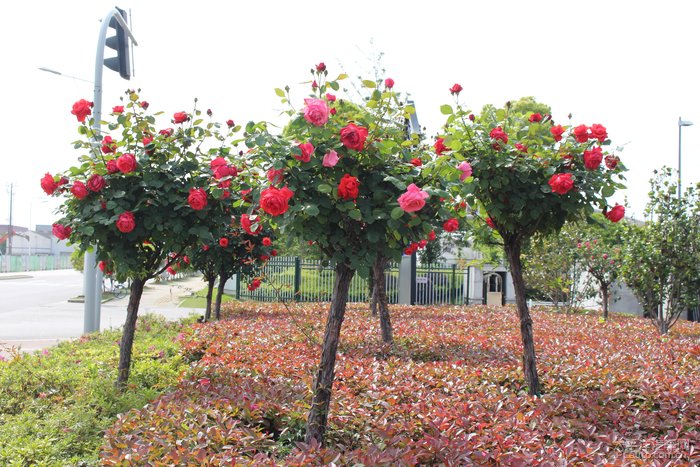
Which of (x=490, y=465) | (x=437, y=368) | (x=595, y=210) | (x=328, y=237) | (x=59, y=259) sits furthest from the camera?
(x=59, y=259)

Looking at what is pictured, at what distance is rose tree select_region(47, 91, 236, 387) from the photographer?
14.6 ft

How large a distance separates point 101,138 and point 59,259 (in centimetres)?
7009

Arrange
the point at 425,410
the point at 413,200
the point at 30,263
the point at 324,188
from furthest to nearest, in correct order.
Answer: the point at 30,263
the point at 425,410
the point at 324,188
the point at 413,200

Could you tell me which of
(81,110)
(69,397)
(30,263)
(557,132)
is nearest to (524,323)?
(557,132)

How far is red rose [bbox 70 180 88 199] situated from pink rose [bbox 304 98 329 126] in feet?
7.99

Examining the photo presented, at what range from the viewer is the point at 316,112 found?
273cm

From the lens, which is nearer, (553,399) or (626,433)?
(626,433)

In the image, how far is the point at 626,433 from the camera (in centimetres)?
365

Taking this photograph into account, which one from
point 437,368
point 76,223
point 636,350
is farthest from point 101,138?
point 636,350

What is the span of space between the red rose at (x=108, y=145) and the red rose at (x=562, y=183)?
354cm

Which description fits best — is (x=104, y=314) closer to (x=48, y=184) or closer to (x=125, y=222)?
(x=48, y=184)

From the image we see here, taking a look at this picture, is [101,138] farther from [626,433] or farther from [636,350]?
[636,350]

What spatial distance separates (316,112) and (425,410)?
2.08 metres

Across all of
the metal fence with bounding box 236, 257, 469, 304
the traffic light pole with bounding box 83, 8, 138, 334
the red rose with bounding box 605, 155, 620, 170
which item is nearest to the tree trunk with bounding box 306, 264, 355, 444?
the red rose with bounding box 605, 155, 620, 170
